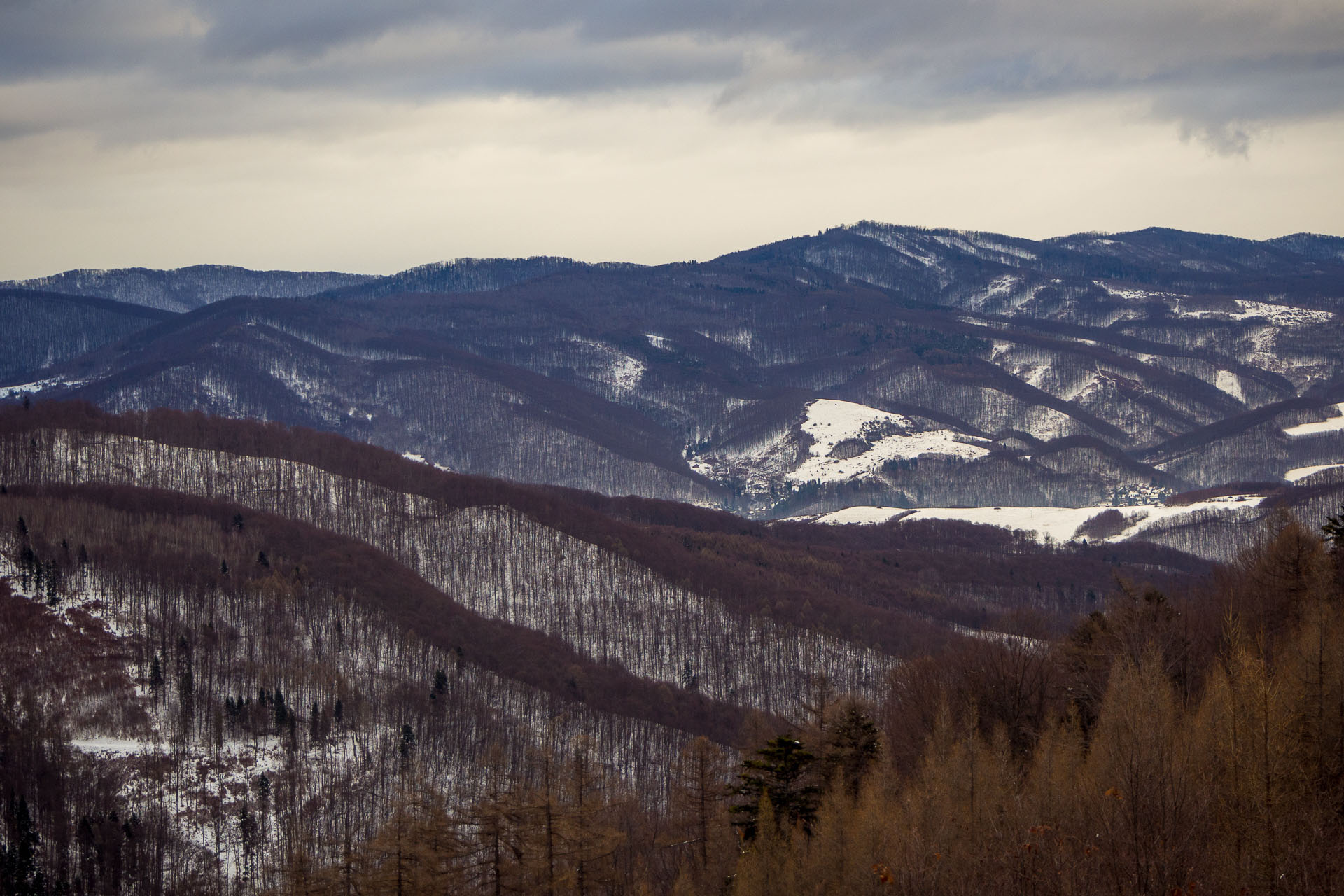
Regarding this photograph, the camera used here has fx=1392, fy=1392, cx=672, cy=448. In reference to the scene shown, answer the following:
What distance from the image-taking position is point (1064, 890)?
53.9 m

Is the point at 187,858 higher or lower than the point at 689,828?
lower

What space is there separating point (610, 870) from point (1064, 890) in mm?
40483

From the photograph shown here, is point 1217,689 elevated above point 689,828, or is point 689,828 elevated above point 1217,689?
point 1217,689

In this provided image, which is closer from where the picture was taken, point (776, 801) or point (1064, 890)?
point (1064, 890)

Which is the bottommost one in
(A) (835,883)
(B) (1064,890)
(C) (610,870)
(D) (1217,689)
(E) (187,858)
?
(E) (187,858)

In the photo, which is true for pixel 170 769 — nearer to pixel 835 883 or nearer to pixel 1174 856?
pixel 835 883

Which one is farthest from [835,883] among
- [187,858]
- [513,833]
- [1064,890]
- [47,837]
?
Answer: [47,837]

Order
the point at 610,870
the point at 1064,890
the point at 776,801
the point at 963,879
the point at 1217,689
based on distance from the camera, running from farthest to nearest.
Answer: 1. the point at 610,870
2. the point at 776,801
3. the point at 1217,689
4. the point at 963,879
5. the point at 1064,890

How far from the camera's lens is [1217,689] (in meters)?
69.3

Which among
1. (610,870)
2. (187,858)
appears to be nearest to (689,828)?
(610,870)

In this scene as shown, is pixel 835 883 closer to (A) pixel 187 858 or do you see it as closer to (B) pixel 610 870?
(B) pixel 610 870

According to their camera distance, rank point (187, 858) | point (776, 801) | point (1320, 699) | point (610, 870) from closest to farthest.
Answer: point (1320, 699) → point (776, 801) → point (610, 870) → point (187, 858)

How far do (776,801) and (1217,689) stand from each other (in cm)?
2468

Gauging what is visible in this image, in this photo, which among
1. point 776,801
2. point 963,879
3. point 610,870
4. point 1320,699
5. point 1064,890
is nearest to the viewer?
point 1064,890
